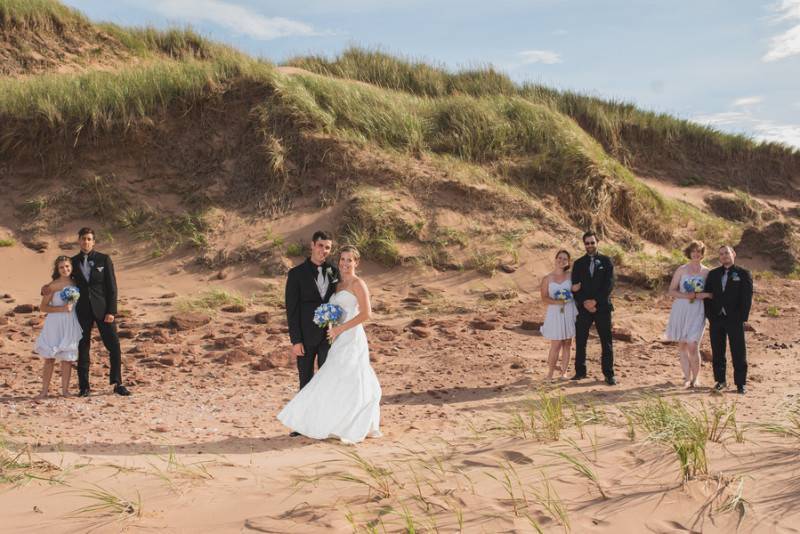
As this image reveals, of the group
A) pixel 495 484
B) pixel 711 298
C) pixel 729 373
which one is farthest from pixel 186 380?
pixel 729 373

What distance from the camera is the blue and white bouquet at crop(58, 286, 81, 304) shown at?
8.39 meters

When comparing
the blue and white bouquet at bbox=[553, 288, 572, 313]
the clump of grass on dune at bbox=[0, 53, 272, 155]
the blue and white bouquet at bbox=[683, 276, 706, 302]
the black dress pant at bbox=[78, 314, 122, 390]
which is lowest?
the black dress pant at bbox=[78, 314, 122, 390]

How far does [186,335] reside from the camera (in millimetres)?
11633

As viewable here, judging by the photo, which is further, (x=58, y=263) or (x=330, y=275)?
(x=58, y=263)

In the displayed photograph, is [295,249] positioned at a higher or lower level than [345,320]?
higher

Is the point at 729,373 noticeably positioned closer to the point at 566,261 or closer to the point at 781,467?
the point at 566,261

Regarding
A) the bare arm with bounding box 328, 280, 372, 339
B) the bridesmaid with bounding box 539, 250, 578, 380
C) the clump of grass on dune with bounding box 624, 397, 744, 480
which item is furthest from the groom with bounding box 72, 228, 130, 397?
the clump of grass on dune with bounding box 624, 397, 744, 480

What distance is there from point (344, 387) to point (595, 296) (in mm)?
3821

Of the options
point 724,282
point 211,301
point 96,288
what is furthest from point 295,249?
point 724,282

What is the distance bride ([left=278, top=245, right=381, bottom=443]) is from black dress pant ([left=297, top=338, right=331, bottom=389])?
25 centimetres

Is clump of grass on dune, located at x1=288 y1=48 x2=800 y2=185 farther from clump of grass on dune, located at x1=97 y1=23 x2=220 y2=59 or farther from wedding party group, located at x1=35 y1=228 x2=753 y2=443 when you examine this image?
wedding party group, located at x1=35 y1=228 x2=753 y2=443

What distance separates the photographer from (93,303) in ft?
28.0

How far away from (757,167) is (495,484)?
27.0m

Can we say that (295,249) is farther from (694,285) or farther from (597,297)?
(694,285)
